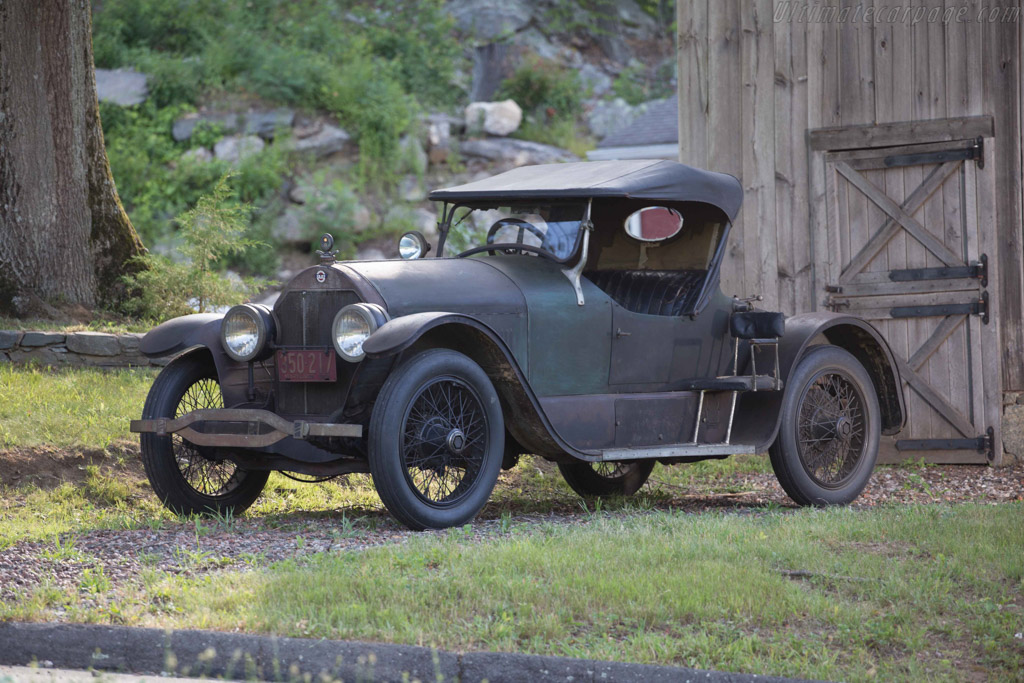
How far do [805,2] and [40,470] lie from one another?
6.31 m

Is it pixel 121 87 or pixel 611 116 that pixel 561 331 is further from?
pixel 611 116

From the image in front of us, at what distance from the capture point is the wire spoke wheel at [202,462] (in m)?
6.23

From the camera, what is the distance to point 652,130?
1930cm

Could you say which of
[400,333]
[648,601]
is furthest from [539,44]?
[648,601]

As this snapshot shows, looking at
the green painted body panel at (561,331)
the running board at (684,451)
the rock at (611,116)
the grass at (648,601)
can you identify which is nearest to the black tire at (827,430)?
the running board at (684,451)

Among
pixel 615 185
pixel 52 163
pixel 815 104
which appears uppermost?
pixel 815 104

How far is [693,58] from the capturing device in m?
9.55

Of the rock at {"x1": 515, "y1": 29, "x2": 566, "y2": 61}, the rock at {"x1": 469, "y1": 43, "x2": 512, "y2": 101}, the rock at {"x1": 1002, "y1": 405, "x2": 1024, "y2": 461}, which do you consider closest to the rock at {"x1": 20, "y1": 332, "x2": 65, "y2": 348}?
the rock at {"x1": 1002, "y1": 405, "x2": 1024, "y2": 461}

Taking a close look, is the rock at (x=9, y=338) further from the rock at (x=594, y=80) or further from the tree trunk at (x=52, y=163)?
the rock at (x=594, y=80)

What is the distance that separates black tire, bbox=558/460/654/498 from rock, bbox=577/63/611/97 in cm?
1674

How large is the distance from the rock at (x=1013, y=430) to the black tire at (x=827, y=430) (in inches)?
78.5

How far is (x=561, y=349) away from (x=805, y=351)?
1.59 meters

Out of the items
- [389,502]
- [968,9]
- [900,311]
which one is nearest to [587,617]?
[389,502]

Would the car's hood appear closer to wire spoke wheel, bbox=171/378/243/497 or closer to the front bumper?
the front bumper
